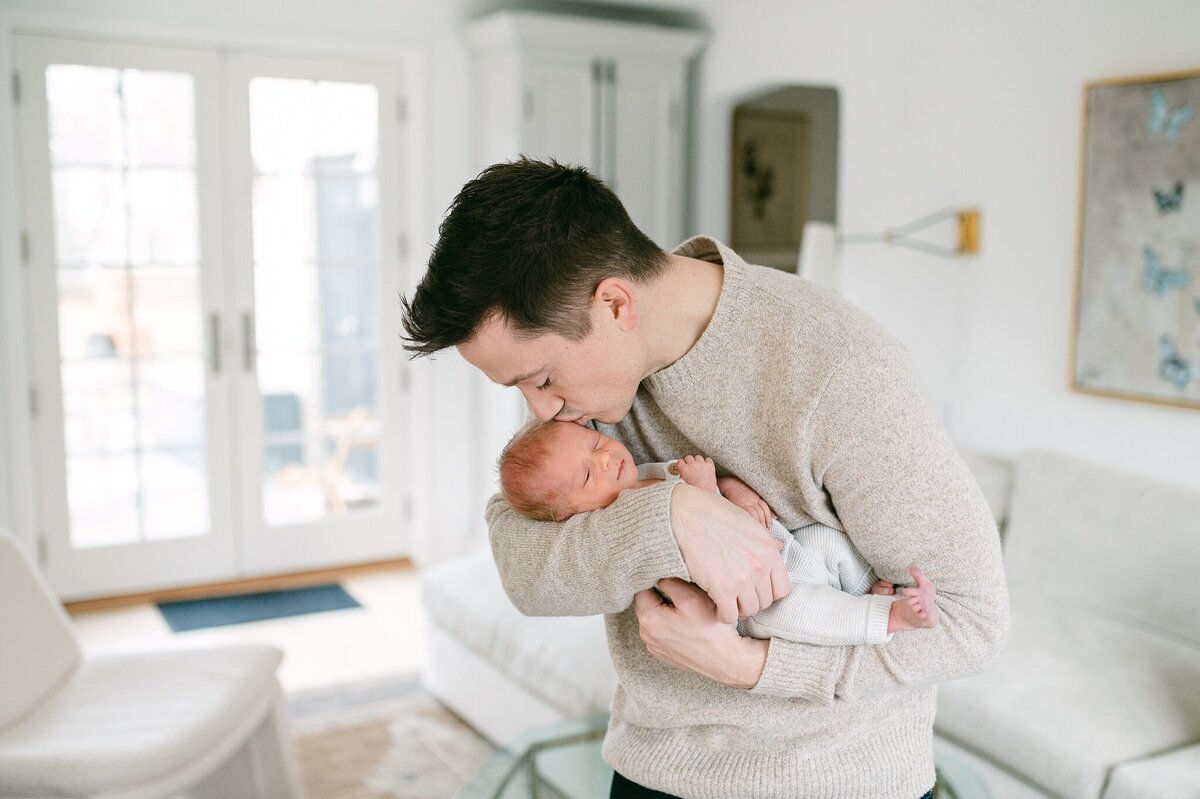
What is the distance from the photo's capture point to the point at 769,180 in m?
4.94

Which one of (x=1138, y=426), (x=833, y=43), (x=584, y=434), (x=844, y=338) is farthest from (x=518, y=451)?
(x=833, y=43)

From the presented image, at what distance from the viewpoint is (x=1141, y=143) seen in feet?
10.2

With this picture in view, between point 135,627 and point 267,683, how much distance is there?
→ 1956mm

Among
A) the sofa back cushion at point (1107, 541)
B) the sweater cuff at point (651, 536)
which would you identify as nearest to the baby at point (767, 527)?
the sweater cuff at point (651, 536)

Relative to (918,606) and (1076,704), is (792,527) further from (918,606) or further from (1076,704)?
(1076,704)

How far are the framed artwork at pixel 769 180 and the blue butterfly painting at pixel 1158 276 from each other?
1.87 metres

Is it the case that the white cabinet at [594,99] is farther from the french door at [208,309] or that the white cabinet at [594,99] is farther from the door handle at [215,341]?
the door handle at [215,341]

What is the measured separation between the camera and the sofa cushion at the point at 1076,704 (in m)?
2.23

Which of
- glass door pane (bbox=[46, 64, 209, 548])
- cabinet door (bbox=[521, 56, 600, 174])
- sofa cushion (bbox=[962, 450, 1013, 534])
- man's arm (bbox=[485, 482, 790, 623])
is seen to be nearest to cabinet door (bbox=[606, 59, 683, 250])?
cabinet door (bbox=[521, 56, 600, 174])

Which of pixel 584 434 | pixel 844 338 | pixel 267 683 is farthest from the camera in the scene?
pixel 267 683

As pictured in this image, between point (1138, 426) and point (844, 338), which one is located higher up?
point (844, 338)

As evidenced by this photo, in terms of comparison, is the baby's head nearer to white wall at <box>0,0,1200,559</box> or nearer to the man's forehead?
the man's forehead

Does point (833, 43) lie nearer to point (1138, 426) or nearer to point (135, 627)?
point (1138, 426)

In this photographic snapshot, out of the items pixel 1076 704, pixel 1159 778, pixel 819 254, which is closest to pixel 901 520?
pixel 1159 778
